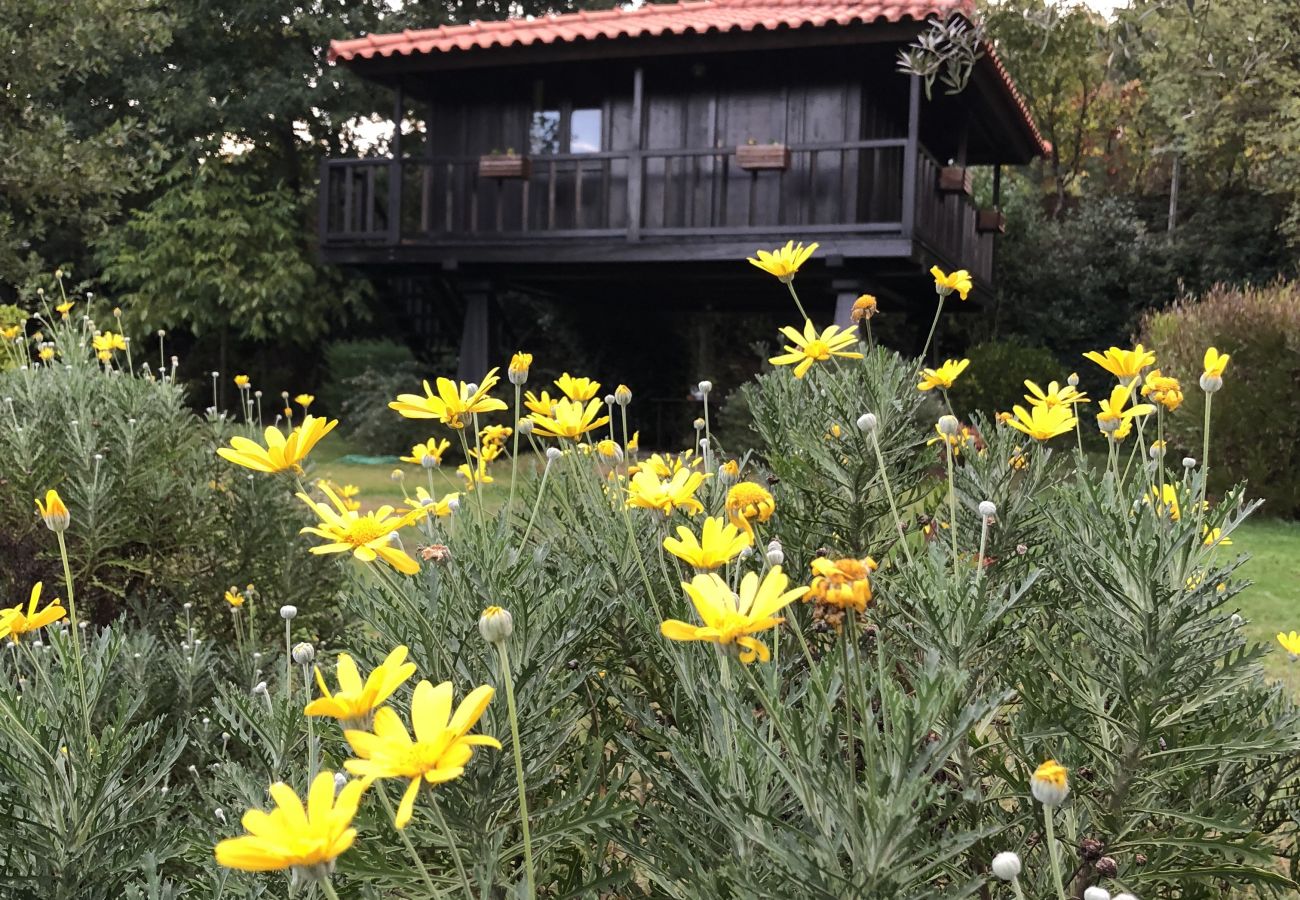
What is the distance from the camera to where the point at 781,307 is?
43.8 ft

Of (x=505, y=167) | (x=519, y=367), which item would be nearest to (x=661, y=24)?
(x=505, y=167)

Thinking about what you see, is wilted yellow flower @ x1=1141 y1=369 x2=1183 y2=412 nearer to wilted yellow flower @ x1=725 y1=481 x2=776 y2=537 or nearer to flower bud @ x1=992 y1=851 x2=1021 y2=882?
wilted yellow flower @ x1=725 y1=481 x2=776 y2=537

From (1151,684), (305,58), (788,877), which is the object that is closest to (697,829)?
(788,877)

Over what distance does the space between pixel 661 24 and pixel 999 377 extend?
6.14 metres

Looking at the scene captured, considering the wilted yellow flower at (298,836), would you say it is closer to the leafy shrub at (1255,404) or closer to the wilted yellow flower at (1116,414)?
the wilted yellow flower at (1116,414)

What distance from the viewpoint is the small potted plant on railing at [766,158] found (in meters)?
8.84

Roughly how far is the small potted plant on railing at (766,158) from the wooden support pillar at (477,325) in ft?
10.6

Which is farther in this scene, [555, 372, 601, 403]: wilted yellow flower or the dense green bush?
the dense green bush

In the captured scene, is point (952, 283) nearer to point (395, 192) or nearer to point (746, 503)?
point (746, 503)

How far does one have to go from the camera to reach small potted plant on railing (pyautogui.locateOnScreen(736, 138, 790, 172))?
8.84m

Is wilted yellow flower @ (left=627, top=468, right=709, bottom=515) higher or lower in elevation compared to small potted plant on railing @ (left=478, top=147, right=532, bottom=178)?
Result: lower

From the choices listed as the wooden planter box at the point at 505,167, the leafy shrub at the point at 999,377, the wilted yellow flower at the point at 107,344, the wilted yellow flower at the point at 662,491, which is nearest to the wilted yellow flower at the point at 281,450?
the wilted yellow flower at the point at 662,491

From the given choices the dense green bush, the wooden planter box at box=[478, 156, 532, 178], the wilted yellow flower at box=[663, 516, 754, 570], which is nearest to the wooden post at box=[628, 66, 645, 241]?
the wooden planter box at box=[478, 156, 532, 178]

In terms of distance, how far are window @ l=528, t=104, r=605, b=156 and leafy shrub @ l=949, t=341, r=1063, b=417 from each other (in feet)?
17.5
